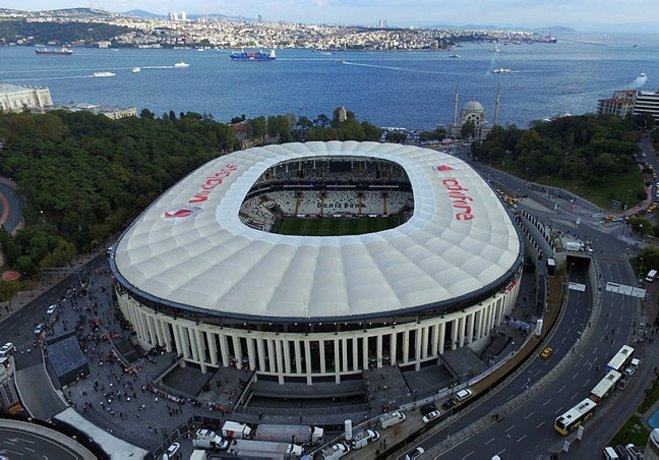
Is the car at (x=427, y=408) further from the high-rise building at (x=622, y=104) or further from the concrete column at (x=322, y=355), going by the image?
the high-rise building at (x=622, y=104)

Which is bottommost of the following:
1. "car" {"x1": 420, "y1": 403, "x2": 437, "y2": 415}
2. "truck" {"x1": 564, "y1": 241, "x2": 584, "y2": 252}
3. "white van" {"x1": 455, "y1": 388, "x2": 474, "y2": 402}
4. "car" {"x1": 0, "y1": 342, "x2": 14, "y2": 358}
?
"car" {"x1": 0, "y1": 342, "x2": 14, "y2": 358}

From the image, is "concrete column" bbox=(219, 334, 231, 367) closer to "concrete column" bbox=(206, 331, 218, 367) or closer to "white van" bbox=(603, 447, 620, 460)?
"concrete column" bbox=(206, 331, 218, 367)

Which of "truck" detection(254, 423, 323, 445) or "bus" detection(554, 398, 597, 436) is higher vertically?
"bus" detection(554, 398, 597, 436)

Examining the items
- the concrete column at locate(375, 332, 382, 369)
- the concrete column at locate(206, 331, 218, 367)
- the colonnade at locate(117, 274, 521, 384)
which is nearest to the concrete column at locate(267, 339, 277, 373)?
the colonnade at locate(117, 274, 521, 384)

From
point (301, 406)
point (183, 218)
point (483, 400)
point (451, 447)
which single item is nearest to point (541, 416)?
point (483, 400)

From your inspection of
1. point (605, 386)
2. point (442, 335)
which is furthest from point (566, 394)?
point (442, 335)

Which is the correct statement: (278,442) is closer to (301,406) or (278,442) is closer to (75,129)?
(301,406)

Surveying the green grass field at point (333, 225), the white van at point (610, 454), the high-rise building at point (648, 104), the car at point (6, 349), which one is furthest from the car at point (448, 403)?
the high-rise building at point (648, 104)
